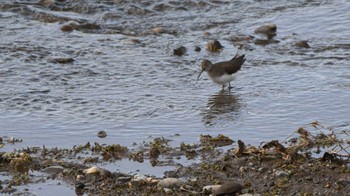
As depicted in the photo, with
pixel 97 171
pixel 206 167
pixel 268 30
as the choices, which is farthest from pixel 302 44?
pixel 97 171

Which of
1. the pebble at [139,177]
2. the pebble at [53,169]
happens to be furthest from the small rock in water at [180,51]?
the pebble at [139,177]

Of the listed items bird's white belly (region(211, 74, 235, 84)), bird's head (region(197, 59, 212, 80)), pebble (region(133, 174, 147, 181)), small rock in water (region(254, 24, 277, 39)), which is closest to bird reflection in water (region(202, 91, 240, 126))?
bird's white belly (region(211, 74, 235, 84))

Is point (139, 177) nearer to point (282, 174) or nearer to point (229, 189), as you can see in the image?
point (229, 189)

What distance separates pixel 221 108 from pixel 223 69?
39.1 inches

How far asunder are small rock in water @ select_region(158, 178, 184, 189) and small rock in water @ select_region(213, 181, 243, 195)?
1.12 feet

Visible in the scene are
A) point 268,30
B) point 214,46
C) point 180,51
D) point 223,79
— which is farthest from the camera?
point 268,30

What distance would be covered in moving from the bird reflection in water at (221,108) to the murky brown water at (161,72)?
20 millimetres

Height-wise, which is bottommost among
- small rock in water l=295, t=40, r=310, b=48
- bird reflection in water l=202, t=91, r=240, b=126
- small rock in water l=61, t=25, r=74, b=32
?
bird reflection in water l=202, t=91, r=240, b=126

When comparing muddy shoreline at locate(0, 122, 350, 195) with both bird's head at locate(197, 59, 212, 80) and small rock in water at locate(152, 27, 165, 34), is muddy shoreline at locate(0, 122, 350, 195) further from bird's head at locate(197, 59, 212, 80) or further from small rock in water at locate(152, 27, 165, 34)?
small rock in water at locate(152, 27, 165, 34)

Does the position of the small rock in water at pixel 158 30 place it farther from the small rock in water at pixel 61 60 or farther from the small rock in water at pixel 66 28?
the small rock in water at pixel 61 60

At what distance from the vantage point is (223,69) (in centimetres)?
1135

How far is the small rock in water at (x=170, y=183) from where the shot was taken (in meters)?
7.32

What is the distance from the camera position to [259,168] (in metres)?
7.73

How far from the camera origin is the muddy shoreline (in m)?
7.30
